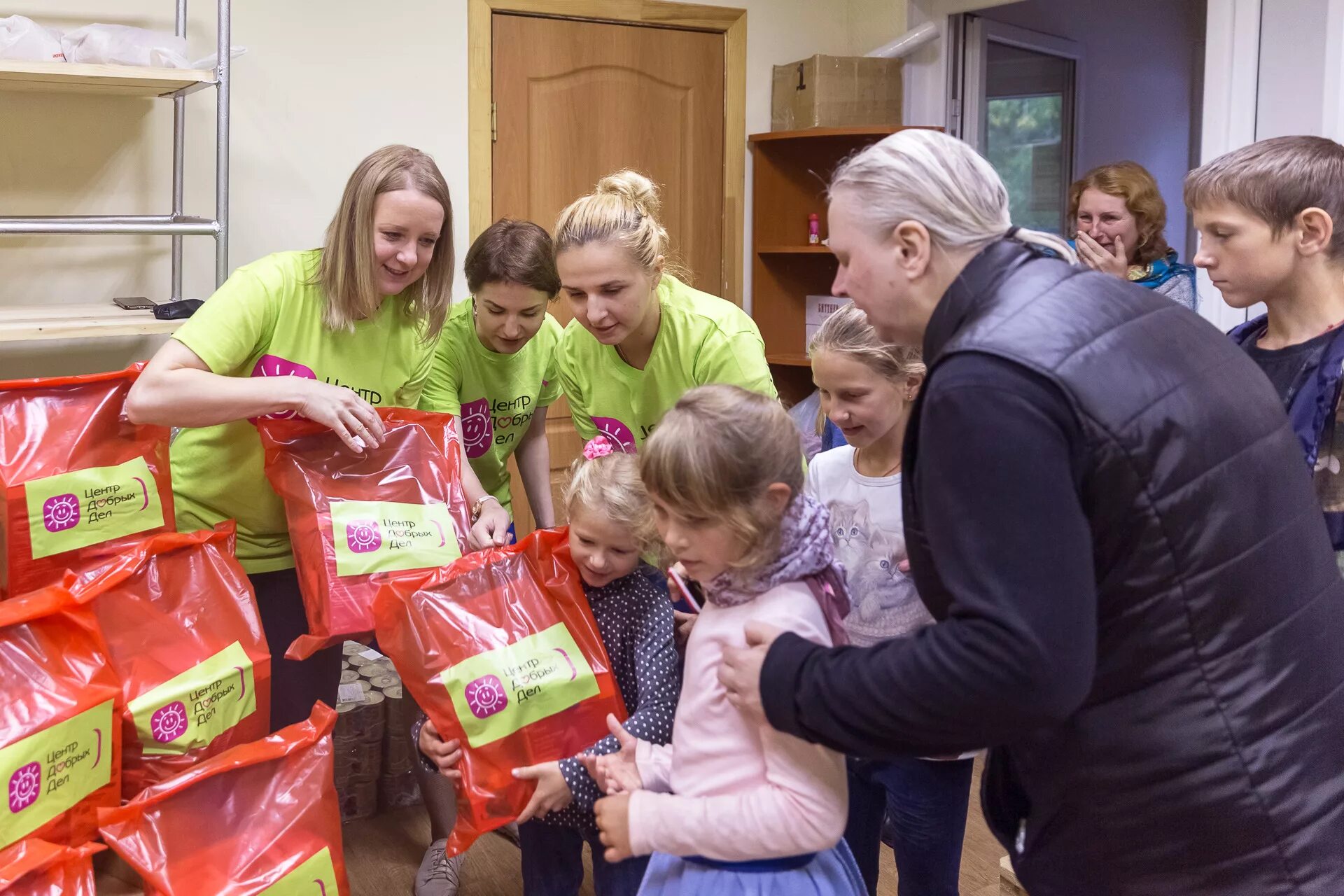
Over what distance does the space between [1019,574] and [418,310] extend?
130cm

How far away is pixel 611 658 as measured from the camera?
1.66m

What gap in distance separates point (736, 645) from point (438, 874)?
52.5 inches

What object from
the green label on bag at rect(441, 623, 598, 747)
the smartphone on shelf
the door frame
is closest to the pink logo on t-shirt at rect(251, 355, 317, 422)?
the green label on bag at rect(441, 623, 598, 747)

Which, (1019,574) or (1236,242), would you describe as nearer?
(1019,574)

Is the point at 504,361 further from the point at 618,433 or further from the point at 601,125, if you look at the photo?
the point at 601,125

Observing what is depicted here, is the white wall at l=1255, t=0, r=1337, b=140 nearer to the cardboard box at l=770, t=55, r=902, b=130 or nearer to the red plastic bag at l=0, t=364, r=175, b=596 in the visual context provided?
the cardboard box at l=770, t=55, r=902, b=130

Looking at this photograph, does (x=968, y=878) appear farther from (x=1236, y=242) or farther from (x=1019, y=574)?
(x=1019, y=574)

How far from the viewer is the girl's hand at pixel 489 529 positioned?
1774mm

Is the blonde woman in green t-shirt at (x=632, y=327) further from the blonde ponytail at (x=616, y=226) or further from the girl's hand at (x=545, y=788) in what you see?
the girl's hand at (x=545, y=788)

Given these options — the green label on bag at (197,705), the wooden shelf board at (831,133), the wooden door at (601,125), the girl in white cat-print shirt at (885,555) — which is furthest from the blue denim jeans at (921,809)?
the wooden shelf board at (831,133)

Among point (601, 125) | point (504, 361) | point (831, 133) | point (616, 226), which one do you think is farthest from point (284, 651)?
point (831, 133)

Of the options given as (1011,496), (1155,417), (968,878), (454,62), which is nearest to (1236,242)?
(1155,417)

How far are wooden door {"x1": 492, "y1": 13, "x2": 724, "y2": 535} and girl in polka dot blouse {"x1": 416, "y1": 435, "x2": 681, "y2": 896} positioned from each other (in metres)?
1.71

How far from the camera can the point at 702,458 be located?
105 cm
